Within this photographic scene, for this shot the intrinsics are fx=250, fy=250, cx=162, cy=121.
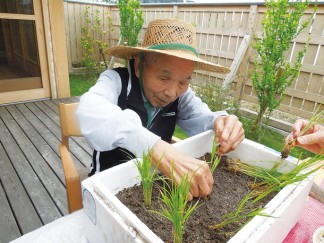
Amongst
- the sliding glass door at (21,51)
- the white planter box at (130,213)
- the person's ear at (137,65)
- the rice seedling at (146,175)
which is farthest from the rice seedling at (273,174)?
the sliding glass door at (21,51)

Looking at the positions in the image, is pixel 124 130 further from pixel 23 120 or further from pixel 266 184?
pixel 23 120

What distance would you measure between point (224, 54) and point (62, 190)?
13.6ft

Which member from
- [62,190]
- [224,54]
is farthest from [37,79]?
[224,54]

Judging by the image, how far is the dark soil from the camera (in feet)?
2.30

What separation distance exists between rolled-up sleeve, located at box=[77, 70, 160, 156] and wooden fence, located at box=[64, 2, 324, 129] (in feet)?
13.8

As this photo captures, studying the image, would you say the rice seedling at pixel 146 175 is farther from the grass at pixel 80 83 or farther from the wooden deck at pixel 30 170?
the grass at pixel 80 83

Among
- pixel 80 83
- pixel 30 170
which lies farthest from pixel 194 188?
pixel 80 83

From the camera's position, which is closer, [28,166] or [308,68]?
[28,166]

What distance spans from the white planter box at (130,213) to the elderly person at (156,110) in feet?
0.42

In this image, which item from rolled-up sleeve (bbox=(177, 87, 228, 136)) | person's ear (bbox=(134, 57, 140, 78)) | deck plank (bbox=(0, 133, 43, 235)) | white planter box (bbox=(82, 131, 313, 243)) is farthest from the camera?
deck plank (bbox=(0, 133, 43, 235))

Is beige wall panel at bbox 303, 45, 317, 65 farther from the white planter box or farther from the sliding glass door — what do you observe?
the sliding glass door

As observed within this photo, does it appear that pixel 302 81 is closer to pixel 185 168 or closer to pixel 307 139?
pixel 307 139

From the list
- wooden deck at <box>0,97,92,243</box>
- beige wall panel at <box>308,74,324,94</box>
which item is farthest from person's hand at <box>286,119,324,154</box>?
beige wall panel at <box>308,74,324,94</box>

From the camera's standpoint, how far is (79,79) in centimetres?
746
